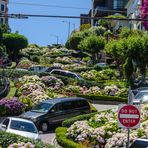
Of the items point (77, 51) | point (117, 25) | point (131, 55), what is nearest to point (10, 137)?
point (131, 55)

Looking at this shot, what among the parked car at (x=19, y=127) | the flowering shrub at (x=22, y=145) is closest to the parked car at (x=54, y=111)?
the parked car at (x=19, y=127)

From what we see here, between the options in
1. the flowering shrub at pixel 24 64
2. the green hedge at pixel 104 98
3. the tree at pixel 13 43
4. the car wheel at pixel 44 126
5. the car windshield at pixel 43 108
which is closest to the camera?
the car wheel at pixel 44 126

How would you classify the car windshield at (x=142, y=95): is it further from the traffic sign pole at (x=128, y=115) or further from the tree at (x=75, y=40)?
the tree at (x=75, y=40)

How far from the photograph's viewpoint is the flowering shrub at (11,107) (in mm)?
33094

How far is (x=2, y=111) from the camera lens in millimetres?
33062

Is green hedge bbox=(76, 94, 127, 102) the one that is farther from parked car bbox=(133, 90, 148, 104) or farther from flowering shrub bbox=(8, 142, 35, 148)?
flowering shrub bbox=(8, 142, 35, 148)

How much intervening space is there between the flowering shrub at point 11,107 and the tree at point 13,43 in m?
65.8

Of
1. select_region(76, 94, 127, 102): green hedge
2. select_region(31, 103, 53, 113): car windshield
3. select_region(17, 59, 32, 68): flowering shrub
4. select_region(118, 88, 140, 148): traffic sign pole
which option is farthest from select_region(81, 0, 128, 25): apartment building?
select_region(118, 88, 140, 148): traffic sign pole

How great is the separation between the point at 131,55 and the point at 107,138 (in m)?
32.1

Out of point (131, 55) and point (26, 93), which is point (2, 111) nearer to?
point (26, 93)

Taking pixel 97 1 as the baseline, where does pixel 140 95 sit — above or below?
below

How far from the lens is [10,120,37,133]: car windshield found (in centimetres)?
2339

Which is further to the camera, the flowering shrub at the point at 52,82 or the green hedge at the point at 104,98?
the flowering shrub at the point at 52,82

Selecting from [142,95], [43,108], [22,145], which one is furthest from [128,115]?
[142,95]
